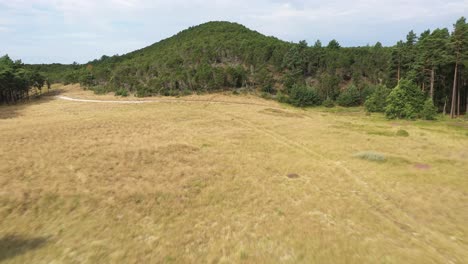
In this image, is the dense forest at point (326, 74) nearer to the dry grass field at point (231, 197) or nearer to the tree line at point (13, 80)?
the tree line at point (13, 80)

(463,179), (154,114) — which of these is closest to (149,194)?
(463,179)

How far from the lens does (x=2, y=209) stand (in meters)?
15.9

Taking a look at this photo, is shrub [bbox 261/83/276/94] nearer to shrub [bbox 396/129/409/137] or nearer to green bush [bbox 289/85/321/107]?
green bush [bbox 289/85/321/107]

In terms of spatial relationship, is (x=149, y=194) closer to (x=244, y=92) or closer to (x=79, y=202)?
(x=79, y=202)

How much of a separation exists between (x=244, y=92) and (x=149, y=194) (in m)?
64.9

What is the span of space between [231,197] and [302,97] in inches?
2381

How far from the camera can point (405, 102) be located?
2018 inches

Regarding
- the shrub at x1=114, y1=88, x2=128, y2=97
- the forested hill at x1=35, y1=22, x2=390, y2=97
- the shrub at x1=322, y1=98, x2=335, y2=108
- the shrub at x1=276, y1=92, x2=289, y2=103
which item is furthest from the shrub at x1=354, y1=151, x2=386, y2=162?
the shrub at x1=114, y1=88, x2=128, y2=97

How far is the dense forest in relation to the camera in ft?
172

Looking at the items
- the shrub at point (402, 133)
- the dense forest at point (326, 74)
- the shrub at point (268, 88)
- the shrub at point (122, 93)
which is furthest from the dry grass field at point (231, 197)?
the shrub at point (268, 88)

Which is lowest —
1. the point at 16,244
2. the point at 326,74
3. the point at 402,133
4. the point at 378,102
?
the point at 402,133

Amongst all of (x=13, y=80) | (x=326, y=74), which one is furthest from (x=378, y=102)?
(x=13, y=80)

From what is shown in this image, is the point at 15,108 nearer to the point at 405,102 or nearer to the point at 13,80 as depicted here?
the point at 13,80

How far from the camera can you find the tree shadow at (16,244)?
12202 mm
